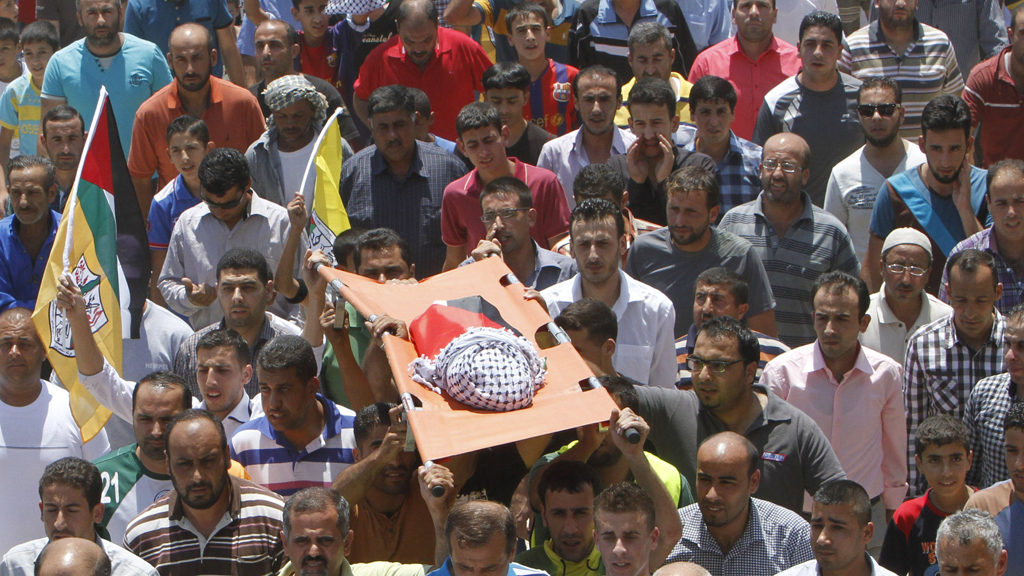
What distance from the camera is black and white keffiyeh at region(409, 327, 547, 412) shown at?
5.79 meters

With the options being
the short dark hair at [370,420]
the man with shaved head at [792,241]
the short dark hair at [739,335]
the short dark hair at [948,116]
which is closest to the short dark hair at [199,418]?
the short dark hair at [370,420]

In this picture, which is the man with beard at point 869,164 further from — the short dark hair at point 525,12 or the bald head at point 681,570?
the bald head at point 681,570

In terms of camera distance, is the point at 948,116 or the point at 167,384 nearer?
the point at 167,384

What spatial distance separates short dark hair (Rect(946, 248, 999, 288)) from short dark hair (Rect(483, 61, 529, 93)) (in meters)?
3.37

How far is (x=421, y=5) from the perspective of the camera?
9891mm

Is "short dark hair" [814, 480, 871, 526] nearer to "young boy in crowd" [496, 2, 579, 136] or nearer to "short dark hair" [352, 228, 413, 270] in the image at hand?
"short dark hair" [352, 228, 413, 270]

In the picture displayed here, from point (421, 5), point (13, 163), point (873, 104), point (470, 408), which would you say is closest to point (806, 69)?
point (873, 104)

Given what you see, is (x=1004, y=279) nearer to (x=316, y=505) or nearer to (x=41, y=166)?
(x=316, y=505)

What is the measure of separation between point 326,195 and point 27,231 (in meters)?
1.94

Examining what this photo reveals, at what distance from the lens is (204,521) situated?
19.5 ft

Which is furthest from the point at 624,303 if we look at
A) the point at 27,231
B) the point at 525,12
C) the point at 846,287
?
the point at 27,231

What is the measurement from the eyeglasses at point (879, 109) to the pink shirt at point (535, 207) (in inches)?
81.9

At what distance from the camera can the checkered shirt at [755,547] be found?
592cm

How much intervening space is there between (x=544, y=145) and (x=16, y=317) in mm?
3742
